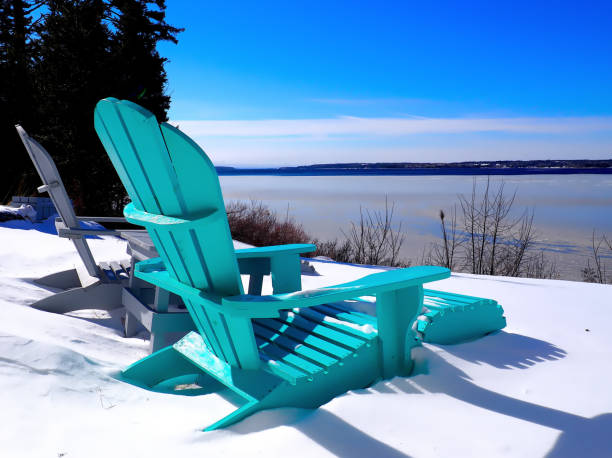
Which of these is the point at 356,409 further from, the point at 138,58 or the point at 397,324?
the point at 138,58

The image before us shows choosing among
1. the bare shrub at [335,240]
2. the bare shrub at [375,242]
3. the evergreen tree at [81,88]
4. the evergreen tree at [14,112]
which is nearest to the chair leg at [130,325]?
the bare shrub at [335,240]

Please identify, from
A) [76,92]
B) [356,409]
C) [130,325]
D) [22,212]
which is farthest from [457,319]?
[76,92]

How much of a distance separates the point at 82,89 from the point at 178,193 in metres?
9.73

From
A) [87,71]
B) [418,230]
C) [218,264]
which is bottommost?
Result: [418,230]

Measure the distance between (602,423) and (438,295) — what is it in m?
1.25

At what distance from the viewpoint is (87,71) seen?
379 inches

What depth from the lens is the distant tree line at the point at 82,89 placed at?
31.4ft

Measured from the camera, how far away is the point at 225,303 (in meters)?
1.42

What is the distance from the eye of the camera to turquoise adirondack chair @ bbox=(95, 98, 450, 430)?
4.49 ft

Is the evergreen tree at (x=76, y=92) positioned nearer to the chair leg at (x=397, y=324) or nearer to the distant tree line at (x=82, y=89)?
the distant tree line at (x=82, y=89)

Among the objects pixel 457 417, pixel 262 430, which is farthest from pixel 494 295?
pixel 262 430

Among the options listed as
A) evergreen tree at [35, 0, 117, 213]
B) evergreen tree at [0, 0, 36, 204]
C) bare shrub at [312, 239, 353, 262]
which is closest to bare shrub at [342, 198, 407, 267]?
bare shrub at [312, 239, 353, 262]

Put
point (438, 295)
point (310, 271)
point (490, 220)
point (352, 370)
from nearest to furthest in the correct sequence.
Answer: point (352, 370) → point (438, 295) → point (310, 271) → point (490, 220)

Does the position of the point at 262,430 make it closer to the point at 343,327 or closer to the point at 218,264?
the point at 218,264
